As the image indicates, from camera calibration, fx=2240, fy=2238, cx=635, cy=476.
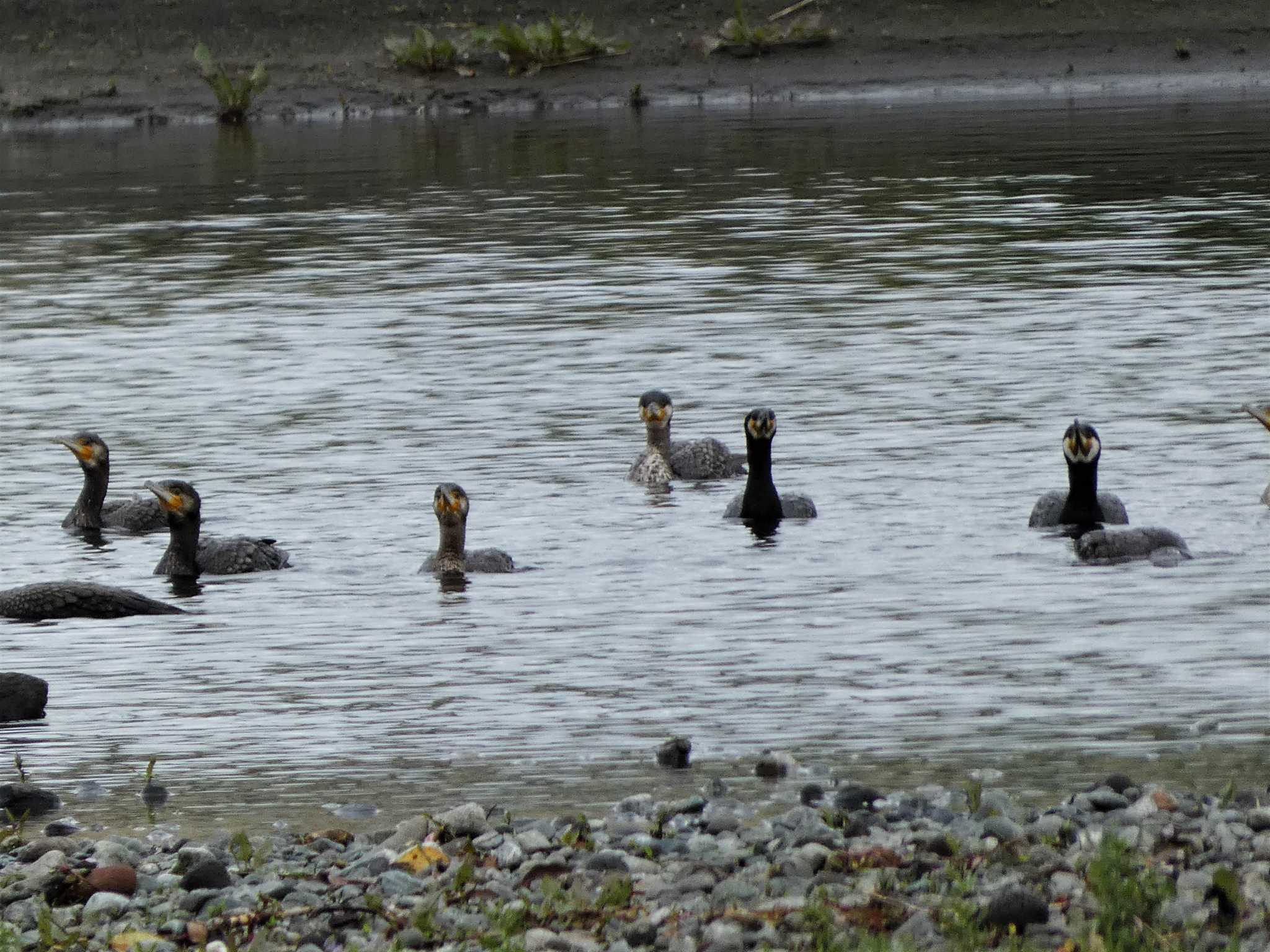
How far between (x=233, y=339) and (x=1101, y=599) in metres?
13.3

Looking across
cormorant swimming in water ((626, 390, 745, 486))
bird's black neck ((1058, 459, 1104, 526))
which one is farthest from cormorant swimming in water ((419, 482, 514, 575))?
bird's black neck ((1058, 459, 1104, 526))

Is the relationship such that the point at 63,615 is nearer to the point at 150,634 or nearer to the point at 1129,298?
the point at 150,634

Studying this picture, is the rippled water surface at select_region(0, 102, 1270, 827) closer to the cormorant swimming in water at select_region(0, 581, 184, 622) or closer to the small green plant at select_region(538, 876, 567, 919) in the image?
the cormorant swimming in water at select_region(0, 581, 184, 622)

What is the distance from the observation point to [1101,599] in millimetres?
12812

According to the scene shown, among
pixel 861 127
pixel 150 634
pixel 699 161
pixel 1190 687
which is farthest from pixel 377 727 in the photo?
pixel 861 127

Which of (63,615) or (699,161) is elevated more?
(699,161)

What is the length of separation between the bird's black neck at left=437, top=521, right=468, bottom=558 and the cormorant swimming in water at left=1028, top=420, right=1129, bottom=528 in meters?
3.69

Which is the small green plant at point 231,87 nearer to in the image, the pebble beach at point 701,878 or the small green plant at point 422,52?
the small green plant at point 422,52

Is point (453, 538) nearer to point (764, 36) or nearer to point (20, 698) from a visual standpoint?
point (20, 698)

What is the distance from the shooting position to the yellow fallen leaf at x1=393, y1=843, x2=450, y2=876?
820cm

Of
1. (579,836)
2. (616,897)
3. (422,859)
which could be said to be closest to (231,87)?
(579,836)

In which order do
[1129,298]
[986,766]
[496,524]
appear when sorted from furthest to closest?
[1129,298]
[496,524]
[986,766]

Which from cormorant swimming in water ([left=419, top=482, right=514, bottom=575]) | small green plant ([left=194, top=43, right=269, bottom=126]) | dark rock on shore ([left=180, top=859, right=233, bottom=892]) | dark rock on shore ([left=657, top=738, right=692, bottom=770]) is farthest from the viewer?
small green plant ([left=194, top=43, right=269, bottom=126])

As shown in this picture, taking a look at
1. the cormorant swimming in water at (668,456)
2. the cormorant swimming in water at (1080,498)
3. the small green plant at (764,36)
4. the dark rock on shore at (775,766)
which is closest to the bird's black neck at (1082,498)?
the cormorant swimming in water at (1080,498)
